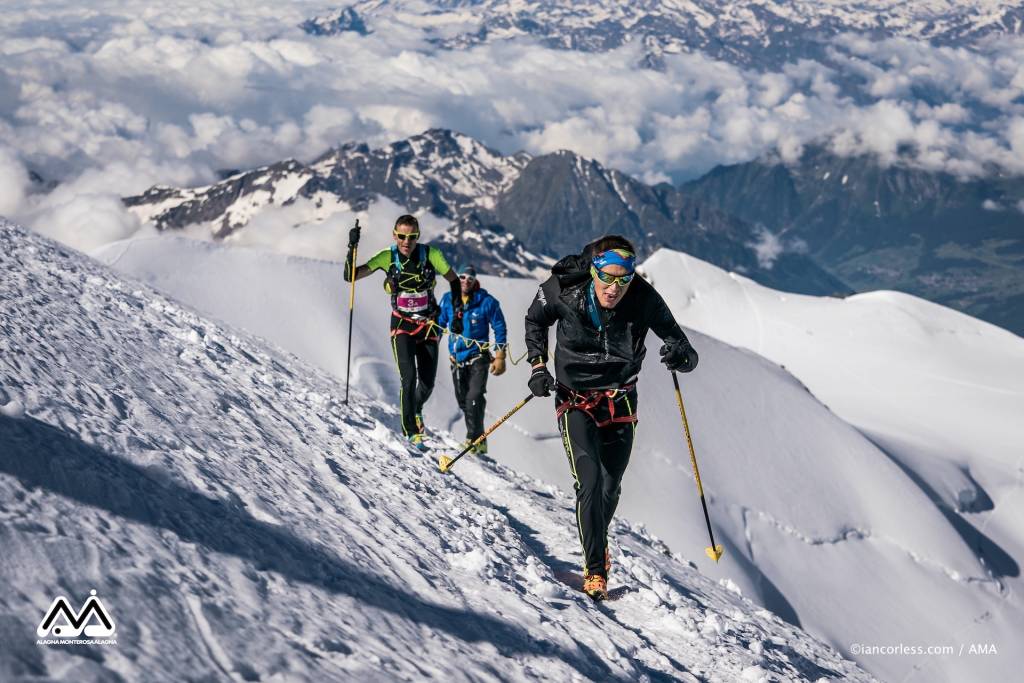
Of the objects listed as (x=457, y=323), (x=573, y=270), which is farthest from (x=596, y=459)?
A: (x=457, y=323)

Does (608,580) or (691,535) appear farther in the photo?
(691,535)

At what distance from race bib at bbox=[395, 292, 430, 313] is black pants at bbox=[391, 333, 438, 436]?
43 cm

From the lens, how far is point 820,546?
3045cm

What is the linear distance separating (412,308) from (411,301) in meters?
0.11

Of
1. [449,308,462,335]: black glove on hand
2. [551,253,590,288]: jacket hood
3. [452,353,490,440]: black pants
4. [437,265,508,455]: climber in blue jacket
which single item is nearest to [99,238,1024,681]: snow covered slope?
[452,353,490,440]: black pants

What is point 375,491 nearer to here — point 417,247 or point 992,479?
point 417,247

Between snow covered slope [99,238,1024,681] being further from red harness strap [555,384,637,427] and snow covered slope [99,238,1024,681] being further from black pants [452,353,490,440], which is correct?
red harness strap [555,384,637,427]

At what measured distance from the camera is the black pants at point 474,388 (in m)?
14.1

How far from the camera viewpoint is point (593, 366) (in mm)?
7457

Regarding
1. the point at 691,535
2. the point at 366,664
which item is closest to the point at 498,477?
the point at 366,664

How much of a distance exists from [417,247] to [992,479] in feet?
155

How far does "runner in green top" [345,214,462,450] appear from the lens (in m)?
12.0

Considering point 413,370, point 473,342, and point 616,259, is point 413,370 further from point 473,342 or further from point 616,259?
point 616,259
